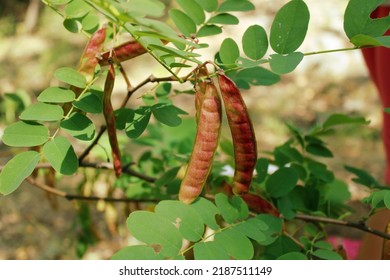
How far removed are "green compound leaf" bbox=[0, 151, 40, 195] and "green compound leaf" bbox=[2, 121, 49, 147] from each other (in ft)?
0.07

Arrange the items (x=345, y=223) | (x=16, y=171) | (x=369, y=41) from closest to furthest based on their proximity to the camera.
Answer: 1. (x=369, y=41)
2. (x=16, y=171)
3. (x=345, y=223)

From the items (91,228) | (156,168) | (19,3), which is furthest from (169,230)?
(19,3)

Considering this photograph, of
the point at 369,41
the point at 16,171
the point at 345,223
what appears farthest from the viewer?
the point at 345,223

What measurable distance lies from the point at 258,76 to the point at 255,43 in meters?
0.19

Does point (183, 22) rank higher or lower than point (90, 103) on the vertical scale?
higher

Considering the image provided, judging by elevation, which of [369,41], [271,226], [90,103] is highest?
[369,41]

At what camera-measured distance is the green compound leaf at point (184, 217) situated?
82cm

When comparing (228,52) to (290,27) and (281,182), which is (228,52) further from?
(281,182)

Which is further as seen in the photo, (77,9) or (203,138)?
(77,9)

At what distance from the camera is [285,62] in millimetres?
771

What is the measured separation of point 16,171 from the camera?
0.85 meters

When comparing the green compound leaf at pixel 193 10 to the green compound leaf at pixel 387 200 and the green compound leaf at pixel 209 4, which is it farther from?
the green compound leaf at pixel 387 200

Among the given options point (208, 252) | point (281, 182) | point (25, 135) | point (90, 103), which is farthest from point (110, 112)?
point (281, 182)
